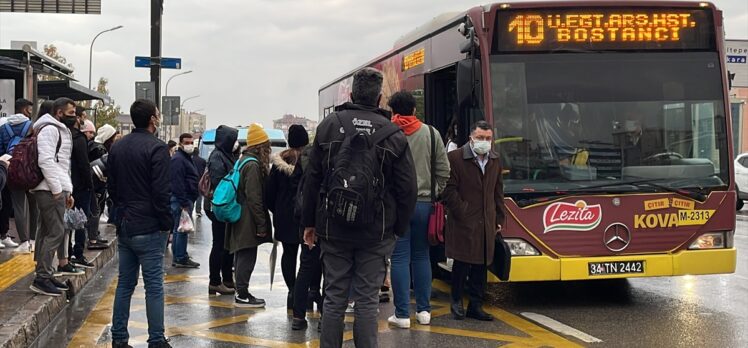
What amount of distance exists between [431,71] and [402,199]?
4.20m

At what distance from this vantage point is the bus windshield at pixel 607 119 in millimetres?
7137

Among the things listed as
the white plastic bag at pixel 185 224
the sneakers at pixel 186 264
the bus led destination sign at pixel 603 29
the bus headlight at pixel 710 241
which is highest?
the bus led destination sign at pixel 603 29

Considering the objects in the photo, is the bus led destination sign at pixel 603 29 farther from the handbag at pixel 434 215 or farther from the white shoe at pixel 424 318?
the white shoe at pixel 424 318

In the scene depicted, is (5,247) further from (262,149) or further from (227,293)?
(262,149)

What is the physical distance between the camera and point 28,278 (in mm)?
7992

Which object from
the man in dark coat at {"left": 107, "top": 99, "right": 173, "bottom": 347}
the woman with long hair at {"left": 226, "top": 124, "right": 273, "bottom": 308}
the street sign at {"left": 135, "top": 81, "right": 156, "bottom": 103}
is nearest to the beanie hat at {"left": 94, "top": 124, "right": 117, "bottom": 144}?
the woman with long hair at {"left": 226, "top": 124, "right": 273, "bottom": 308}

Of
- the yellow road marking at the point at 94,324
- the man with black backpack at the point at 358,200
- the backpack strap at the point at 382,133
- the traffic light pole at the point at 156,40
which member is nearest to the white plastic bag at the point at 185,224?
the yellow road marking at the point at 94,324

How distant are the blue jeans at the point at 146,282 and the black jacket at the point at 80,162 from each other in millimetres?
2617

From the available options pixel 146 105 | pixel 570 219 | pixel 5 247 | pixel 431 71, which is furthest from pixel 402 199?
pixel 5 247

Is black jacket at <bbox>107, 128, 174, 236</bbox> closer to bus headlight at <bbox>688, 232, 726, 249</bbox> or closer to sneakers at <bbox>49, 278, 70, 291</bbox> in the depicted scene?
sneakers at <bbox>49, 278, 70, 291</bbox>

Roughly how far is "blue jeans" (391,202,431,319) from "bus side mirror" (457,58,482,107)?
1.01 meters

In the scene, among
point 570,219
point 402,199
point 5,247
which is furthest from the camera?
point 5,247

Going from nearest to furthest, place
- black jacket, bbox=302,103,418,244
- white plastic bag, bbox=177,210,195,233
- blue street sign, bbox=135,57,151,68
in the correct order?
black jacket, bbox=302,103,418,244 < white plastic bag, bbox=177,210,195,233 < blue street sign, bbox=135,57,151,68

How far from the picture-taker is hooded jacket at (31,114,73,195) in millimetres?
6816
